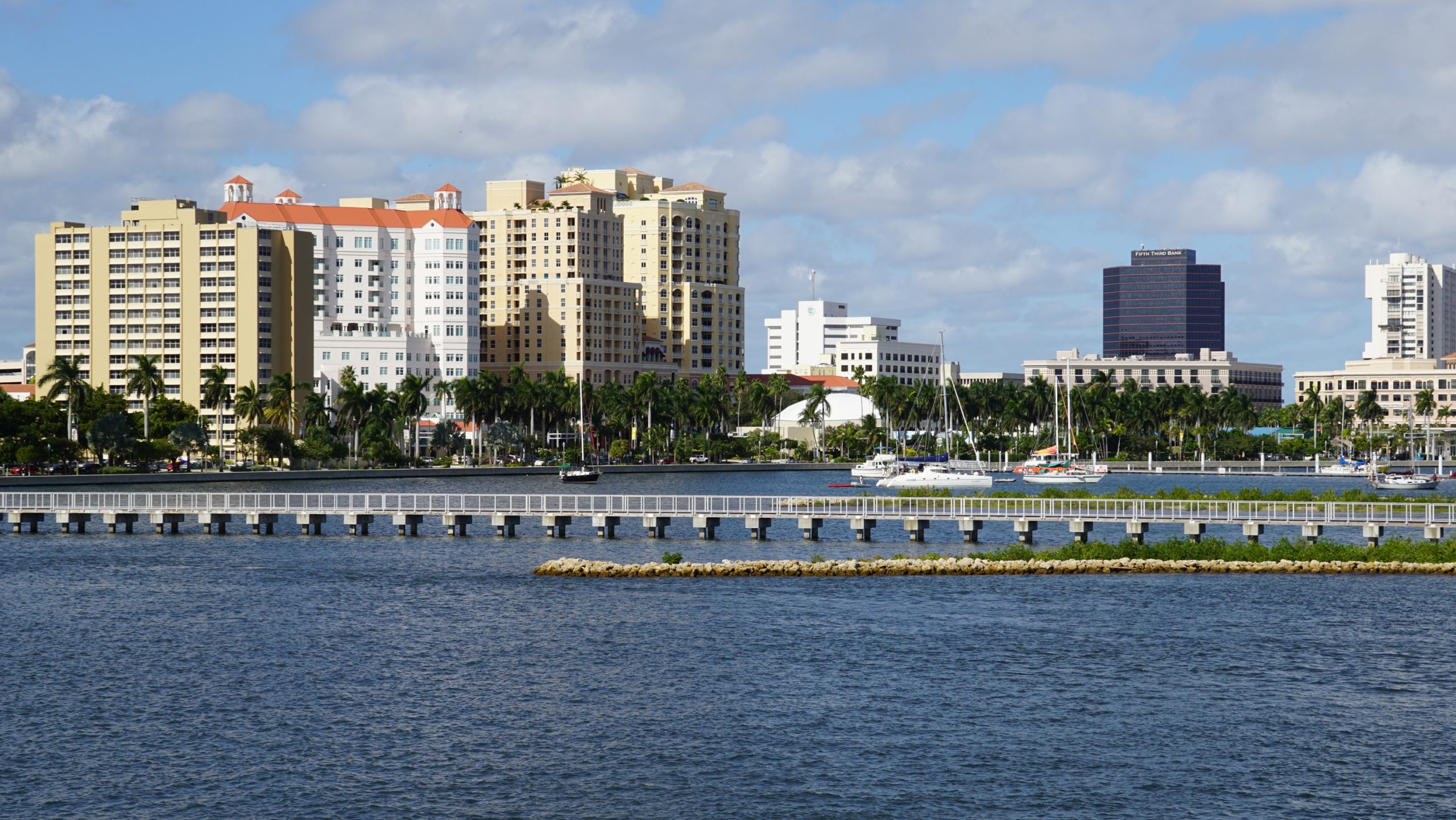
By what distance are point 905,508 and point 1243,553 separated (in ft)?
73.0

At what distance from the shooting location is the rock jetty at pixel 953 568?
85938 millimetres

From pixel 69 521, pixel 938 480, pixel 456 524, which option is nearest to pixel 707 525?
pixel 456 524

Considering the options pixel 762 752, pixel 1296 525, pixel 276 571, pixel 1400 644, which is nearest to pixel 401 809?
pixel 762 752

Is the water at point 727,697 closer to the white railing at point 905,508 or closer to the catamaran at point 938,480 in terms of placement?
the white railing at point 905,508

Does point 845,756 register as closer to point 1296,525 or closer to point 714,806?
point 714,806

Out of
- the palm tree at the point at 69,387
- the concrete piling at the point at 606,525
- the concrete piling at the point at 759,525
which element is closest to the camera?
the concrete piling at the point at 759,525

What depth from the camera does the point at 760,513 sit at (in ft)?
342

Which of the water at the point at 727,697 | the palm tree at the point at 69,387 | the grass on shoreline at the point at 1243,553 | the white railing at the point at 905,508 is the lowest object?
the water at the point at 727,697

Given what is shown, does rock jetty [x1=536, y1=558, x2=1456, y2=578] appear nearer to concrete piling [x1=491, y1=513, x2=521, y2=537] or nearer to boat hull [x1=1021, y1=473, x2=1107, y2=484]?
concrete piling [x1=491, y1=513, x2=521, y2=537]

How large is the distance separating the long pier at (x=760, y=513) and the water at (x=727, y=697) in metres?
11.8

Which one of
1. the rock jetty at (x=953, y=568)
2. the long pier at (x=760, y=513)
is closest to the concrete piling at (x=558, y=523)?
the long pier at (x=760, y=513)

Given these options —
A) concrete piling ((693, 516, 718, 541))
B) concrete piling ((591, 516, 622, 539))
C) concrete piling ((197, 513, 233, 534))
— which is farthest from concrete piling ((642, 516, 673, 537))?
concrete piling ((197, 513, 233, 534))

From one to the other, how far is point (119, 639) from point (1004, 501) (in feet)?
174

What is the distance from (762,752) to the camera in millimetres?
49688
